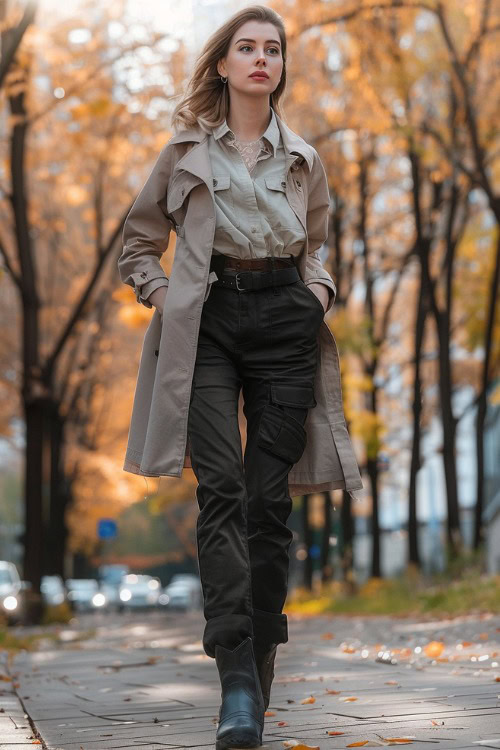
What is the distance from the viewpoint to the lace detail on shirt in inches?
175

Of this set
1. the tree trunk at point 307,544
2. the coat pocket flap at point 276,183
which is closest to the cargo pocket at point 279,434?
the coat pocket flap at point 276,183

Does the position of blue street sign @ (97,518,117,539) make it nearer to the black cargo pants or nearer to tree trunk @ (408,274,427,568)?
tree trunk @ (408,274,427,568)

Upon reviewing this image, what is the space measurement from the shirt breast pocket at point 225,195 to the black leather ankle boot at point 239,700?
4.52ft

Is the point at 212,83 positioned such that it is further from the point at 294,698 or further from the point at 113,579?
the point at 113,579

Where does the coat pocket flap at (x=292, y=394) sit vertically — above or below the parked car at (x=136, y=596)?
above

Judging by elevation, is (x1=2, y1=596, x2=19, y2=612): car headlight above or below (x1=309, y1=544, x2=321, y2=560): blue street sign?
above

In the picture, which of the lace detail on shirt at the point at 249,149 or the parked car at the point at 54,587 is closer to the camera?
the lace detail on shirt at the point at 249,149

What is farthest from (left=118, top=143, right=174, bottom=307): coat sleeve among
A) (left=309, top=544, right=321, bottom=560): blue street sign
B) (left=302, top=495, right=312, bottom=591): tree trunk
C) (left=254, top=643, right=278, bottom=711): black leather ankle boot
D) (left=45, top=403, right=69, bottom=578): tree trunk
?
(left=309, top=544, right=321, bottom=560): blue street sign

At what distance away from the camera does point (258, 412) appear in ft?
13.9

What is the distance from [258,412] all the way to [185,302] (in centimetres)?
43

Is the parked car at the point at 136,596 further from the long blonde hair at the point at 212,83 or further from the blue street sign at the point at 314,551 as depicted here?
the long blonde hair at the point at 212,83

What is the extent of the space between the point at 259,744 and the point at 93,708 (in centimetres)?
168

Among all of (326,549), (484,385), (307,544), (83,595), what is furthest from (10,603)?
(83,595)

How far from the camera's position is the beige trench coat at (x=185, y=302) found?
419 centimetres
